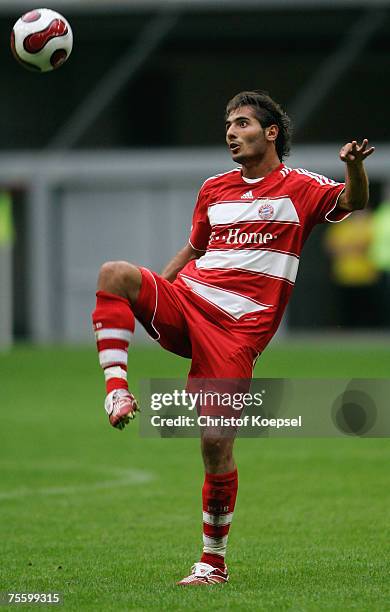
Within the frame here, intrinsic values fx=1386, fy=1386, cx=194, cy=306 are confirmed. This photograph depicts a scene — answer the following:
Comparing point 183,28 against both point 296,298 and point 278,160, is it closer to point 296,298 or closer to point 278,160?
point 296,298

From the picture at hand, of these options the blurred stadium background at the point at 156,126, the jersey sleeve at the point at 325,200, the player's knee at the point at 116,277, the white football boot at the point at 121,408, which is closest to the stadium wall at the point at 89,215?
the blurred stadium background at the point at 156,126

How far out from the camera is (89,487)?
1049 cm

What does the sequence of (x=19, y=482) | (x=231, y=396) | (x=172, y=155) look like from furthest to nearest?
(x=172, y=155) < (x=19, y=482) < (x=231, y=396)

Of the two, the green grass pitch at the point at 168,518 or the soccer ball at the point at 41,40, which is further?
the soccer ball at the point at 41,40

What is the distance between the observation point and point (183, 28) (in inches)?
1212

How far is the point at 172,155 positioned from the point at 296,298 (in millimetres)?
4049

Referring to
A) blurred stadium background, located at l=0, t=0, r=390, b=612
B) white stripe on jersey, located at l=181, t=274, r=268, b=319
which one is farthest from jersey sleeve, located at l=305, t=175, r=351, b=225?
blurred stadium background, located at l=0, t=0, r=390, b=612

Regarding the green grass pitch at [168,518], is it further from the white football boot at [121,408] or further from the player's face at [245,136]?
the player's face at [245,136]

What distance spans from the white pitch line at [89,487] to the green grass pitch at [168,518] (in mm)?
15

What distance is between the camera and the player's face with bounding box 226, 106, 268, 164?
692cm

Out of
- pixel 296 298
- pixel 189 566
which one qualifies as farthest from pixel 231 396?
pixel 296 298

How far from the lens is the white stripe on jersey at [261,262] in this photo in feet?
22.4

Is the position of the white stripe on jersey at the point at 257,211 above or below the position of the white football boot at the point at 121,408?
above

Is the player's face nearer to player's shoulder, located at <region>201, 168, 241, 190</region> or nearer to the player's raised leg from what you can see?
player's shoulder, located at <region>201, 168, 241, 190</region>
